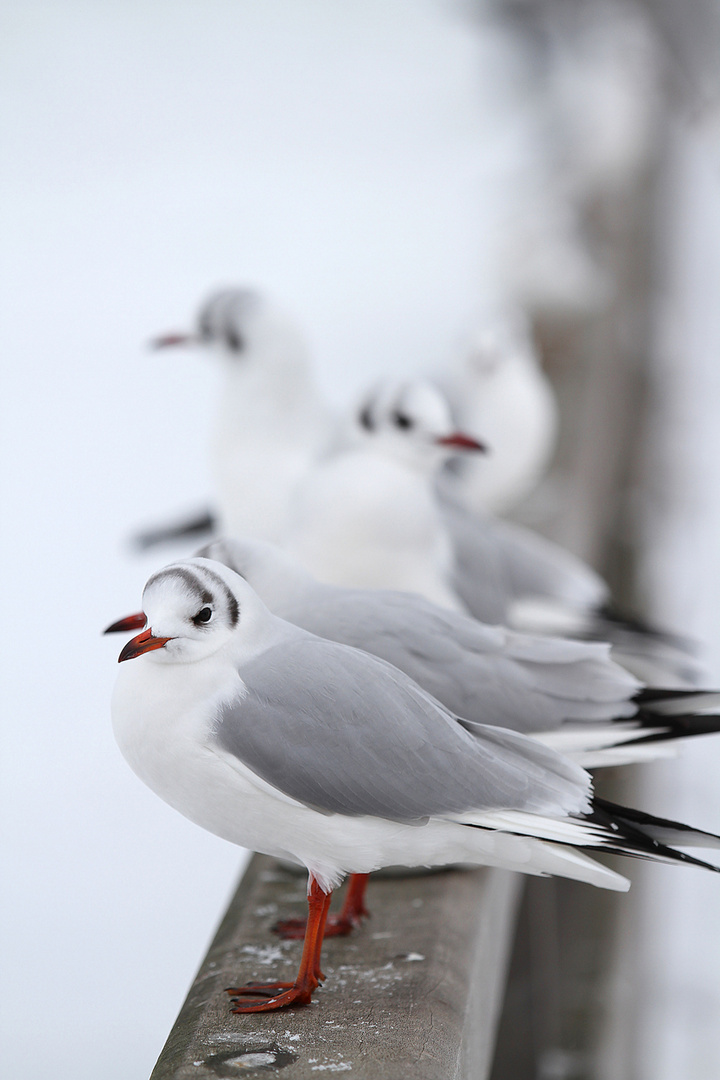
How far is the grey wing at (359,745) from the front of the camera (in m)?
1.29

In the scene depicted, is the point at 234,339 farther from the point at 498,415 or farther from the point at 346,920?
the point at 346,920

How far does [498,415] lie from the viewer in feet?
11.0

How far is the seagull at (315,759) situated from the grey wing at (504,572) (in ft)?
3.04

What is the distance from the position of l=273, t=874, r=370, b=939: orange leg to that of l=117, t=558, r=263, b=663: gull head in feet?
1.54

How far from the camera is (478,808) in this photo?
133cm

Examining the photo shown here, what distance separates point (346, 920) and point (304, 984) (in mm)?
252

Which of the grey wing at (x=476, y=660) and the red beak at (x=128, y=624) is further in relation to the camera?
the grey wing at (x=476, y=660)

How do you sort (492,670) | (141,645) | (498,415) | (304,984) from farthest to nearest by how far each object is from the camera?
1. (498,415)
2. (492,670)
3. (304,984)
4. (141,645)

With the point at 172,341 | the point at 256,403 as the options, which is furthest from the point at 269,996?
the point at 172,341

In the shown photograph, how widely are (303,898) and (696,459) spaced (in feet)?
12.0

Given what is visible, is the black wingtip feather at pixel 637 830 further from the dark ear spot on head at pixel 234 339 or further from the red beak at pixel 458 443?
the dark ear spot on head at pixel 234 339

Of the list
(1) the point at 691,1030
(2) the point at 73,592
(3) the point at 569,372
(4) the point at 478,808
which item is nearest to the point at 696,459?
(3) the point at 569,372

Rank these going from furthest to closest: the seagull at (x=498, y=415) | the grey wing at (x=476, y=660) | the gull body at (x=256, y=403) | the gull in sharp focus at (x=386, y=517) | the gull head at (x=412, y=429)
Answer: the seagull at (x=498, y=415)
the gull body at (x=256, y=403)
the gull head at (x=412, y=429)
the gull in sharp focus at (x=386, y=517)
the grey wing at (x=476, y=660)

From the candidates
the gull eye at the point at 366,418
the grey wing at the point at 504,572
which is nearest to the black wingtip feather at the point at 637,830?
the grey wing at the point at 504,572
